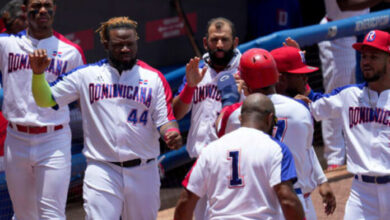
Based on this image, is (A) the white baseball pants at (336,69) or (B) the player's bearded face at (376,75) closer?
(B) the player's bearded face at (376,75)

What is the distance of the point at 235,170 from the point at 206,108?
6.39 ft

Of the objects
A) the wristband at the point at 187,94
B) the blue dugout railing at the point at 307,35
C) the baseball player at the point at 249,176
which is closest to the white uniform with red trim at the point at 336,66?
the blue dugout railing at the point at 307,35

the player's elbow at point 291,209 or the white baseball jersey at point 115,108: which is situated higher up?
the white baseball jersey at point 115,108

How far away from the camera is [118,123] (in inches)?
206

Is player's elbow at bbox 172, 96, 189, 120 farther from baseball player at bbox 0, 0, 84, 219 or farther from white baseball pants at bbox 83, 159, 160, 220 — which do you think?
baseball player at bbox 0, 0, 84, 219

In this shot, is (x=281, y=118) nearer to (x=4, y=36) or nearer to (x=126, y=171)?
(x=126, y=171)

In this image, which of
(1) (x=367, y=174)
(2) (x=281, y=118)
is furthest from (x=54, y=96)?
(1) (x=367, y=174)

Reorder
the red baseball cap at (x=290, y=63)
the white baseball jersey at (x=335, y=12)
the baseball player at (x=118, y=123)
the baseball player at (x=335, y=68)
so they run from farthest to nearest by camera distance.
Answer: the white baseball jersey at (x=335, y=12) → the baseball player at (x=335, y=68) → the baseball player at (x=118, y=123) → the red baseball cap at (x=290, y=63)

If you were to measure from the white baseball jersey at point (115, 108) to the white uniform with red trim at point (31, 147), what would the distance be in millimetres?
539

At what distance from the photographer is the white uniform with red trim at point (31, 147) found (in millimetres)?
5723

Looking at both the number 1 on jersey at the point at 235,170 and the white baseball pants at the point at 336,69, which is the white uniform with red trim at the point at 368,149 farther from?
the white baseball pants at the point at 336,69

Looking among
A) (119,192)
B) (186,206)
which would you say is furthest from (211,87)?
(186,206)

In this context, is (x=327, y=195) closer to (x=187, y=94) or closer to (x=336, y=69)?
(x=187, y=94)

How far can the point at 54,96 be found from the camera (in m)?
5.25
